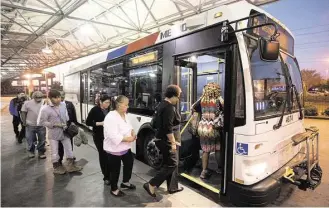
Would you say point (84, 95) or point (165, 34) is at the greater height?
point (165, 34)

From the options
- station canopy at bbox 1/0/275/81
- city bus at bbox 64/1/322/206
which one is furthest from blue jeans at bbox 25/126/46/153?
station canopy at bbox 1/0/275/81

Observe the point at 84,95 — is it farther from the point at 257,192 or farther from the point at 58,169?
the point at 257,192

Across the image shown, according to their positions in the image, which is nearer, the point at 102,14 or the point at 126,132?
the point at 126,132

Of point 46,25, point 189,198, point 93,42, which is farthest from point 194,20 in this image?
point 93,42

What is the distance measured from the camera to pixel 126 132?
119 inches

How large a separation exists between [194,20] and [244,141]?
1.90 meters

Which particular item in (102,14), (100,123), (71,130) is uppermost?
(102,14)

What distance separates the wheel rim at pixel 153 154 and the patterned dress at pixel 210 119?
94 centimetres

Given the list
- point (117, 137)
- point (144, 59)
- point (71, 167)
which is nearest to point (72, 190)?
point (71, 167)

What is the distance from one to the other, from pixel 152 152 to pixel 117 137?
1409 mm

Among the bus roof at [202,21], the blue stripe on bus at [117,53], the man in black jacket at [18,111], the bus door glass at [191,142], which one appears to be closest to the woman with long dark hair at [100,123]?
the bus door glass at [191,142]

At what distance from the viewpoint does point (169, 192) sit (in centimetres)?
336

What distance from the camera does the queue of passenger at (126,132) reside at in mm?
2947

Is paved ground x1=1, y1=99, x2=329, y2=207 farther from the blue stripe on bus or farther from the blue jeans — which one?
the blue stripe on bus
